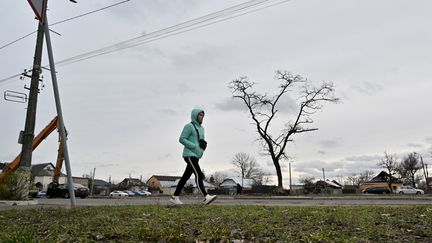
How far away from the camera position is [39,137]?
22812 mm

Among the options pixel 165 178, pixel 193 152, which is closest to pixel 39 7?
pixel 193 152

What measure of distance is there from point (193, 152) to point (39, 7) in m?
3.72

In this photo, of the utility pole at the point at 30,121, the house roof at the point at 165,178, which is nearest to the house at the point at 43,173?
the house roof at the point at 165,178

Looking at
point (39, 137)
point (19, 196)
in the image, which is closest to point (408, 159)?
point (39, 137)

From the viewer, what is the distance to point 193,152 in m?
7.29

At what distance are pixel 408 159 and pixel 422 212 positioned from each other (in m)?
84.5

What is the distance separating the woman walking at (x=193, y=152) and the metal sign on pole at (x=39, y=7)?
3.23 metres

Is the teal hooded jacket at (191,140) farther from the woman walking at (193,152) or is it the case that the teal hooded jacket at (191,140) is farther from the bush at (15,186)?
the bush at (15,186)

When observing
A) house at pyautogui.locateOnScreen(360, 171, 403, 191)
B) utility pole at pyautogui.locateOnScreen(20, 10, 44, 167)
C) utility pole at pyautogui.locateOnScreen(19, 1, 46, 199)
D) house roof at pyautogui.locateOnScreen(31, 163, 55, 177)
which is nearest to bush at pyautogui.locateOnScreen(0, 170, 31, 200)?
utility pole at pyautogui.locateOnScreen(19, 1, 46, 199)

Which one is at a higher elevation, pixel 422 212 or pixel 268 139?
pixel 268 139

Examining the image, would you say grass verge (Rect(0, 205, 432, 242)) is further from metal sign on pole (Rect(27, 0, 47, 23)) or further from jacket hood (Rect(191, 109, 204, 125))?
metal sign on pole (Rect(27, 0, 47, 23))

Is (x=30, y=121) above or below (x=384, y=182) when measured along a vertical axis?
below

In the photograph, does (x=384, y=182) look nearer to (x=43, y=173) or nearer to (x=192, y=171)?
(x=192, y=171)

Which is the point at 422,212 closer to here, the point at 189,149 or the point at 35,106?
the point at 189,149
